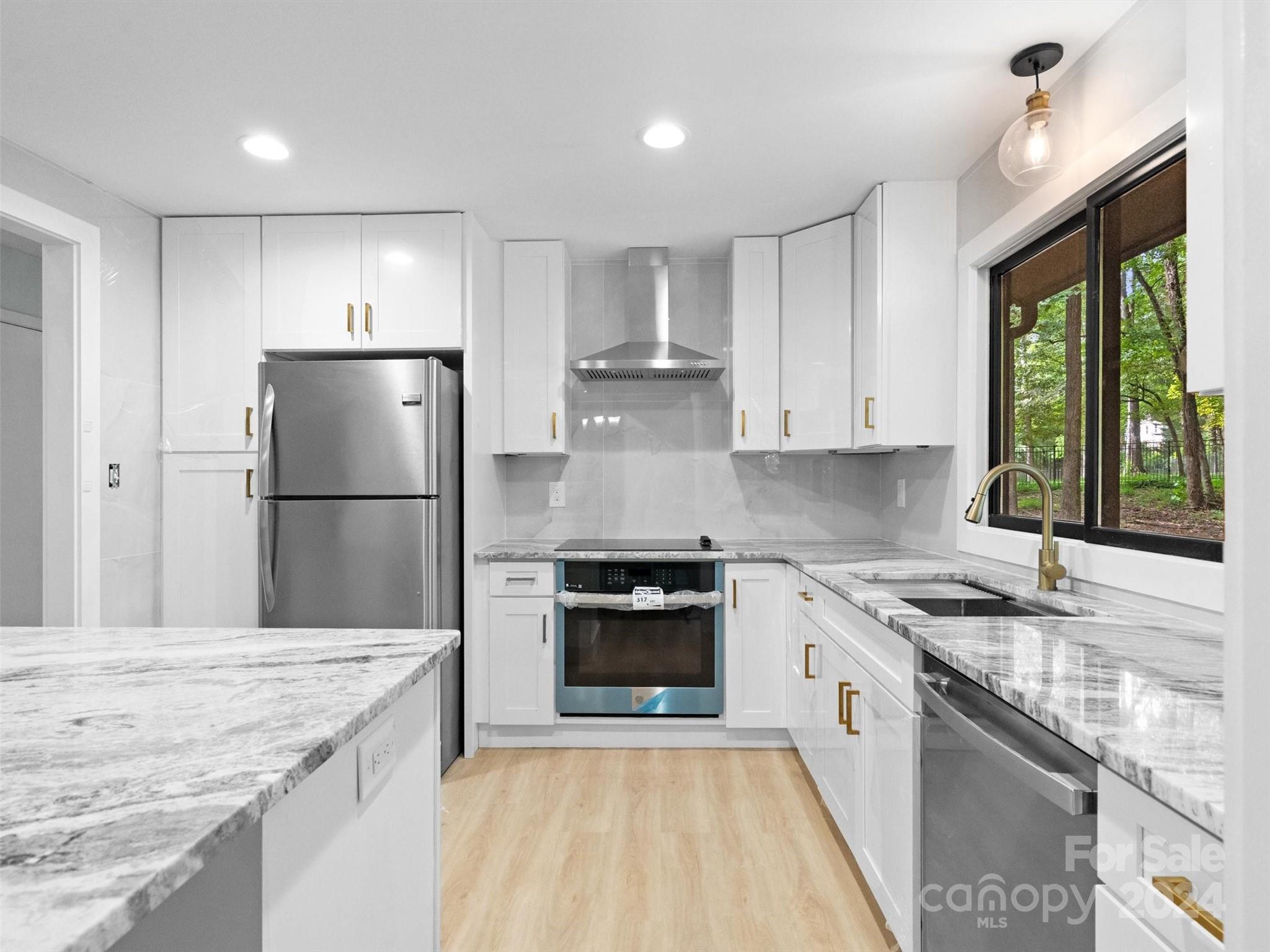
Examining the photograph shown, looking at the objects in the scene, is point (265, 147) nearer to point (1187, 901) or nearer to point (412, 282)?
point (412, 282)

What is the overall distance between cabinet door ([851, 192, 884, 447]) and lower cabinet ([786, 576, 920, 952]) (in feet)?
2.26

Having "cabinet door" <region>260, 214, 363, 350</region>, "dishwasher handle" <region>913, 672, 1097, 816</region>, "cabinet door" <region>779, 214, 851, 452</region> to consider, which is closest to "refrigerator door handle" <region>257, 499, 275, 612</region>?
"cabinet door" <region>260, 214, 363, 350</region>

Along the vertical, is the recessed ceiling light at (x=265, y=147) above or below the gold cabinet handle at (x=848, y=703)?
above

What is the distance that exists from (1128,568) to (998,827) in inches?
33.9

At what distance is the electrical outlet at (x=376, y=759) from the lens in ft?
3.14

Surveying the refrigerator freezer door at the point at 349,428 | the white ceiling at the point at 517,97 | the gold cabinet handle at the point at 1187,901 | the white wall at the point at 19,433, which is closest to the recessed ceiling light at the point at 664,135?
the white ceiling at the point at 517,97

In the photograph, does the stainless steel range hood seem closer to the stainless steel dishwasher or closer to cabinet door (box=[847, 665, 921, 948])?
cabinet door (box=[847, 665, 921, 948])

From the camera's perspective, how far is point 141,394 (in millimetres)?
2879

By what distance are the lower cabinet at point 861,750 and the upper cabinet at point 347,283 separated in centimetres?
197

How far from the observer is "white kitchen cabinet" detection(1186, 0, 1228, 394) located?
2.80 feet

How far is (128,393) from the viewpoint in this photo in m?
2.80

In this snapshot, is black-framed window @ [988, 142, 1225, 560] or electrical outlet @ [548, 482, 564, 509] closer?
black-framed window @ [988, 142, 1225, 560]

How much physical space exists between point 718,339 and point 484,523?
1.54 meters

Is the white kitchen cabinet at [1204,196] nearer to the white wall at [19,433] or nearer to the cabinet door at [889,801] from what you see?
the cabinet door at [889,801]
